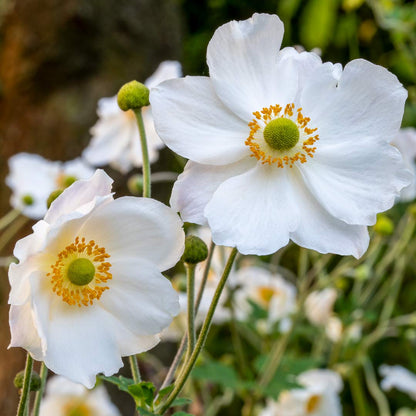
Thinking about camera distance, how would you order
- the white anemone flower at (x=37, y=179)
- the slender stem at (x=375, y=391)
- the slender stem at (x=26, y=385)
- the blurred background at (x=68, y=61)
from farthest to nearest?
the blurred background at (x=68, y=61) < the slender stem at (x=375, y=391) < the white anemone flower at (x=37, y=179) < the slender stem at (x=26, y=385)

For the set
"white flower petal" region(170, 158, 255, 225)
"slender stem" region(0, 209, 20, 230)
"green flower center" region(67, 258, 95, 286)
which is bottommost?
"slender stem" region(0, 209, 20, 230)

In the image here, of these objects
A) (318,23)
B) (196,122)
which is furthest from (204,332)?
(318,23)

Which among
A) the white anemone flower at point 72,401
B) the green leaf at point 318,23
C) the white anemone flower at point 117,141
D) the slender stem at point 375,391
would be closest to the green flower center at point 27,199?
the white anemone flower at point 117,141

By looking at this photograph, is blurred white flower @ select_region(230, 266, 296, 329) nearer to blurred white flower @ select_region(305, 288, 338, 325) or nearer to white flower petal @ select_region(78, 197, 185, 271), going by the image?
blurred white flower @ select_region(305, 288, 338, 325)

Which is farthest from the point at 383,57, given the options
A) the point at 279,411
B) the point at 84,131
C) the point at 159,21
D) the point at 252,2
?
the point at 279,411

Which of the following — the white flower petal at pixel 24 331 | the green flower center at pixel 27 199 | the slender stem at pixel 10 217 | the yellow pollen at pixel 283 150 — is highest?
the yellow pollen at pixel 283 150

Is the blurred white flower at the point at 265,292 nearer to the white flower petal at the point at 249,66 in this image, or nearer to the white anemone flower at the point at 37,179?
the white anemone flower at the point at 37,179

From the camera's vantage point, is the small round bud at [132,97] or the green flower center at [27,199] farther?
the green flower center at [27,199]

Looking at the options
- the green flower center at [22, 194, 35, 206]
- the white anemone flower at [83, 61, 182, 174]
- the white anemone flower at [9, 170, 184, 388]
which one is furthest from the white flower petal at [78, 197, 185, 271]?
the green flower center at [22, 194, 35, 206]
